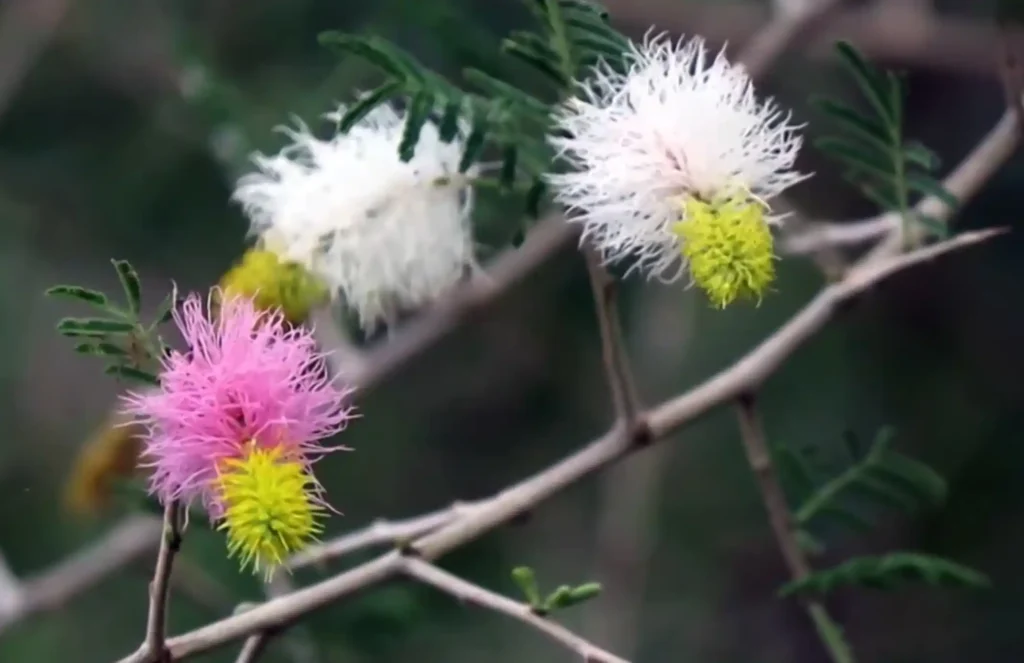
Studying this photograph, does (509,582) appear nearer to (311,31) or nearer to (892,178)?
(311,31)

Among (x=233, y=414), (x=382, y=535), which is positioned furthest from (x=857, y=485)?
(x=233, y=414)

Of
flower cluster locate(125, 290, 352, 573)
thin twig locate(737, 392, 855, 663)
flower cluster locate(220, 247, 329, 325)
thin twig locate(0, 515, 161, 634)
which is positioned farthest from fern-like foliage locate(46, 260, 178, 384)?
thin twig locate(0, 515, 161, 634)

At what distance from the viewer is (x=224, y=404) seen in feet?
1.24

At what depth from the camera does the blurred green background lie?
1230 millimetres

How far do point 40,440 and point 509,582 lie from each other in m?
0.59

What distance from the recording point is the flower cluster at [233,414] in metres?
0.37

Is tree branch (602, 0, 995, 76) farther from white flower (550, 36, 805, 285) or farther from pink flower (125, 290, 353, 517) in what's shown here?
pink flower (125, 290, 353, 517)

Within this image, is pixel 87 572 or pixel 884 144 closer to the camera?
pixel 884 144

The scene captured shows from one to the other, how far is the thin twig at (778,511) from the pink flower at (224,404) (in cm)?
26

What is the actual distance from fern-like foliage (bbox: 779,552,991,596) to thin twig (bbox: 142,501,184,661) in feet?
1.02

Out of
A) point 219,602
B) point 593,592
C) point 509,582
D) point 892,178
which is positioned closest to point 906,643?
point 509,582

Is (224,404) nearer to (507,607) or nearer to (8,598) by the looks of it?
(507,607)

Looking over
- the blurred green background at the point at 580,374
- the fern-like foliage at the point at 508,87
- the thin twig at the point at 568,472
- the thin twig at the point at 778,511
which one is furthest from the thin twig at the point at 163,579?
the blurred green background at the point at 580,374

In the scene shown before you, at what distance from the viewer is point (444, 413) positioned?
58.9 inches
